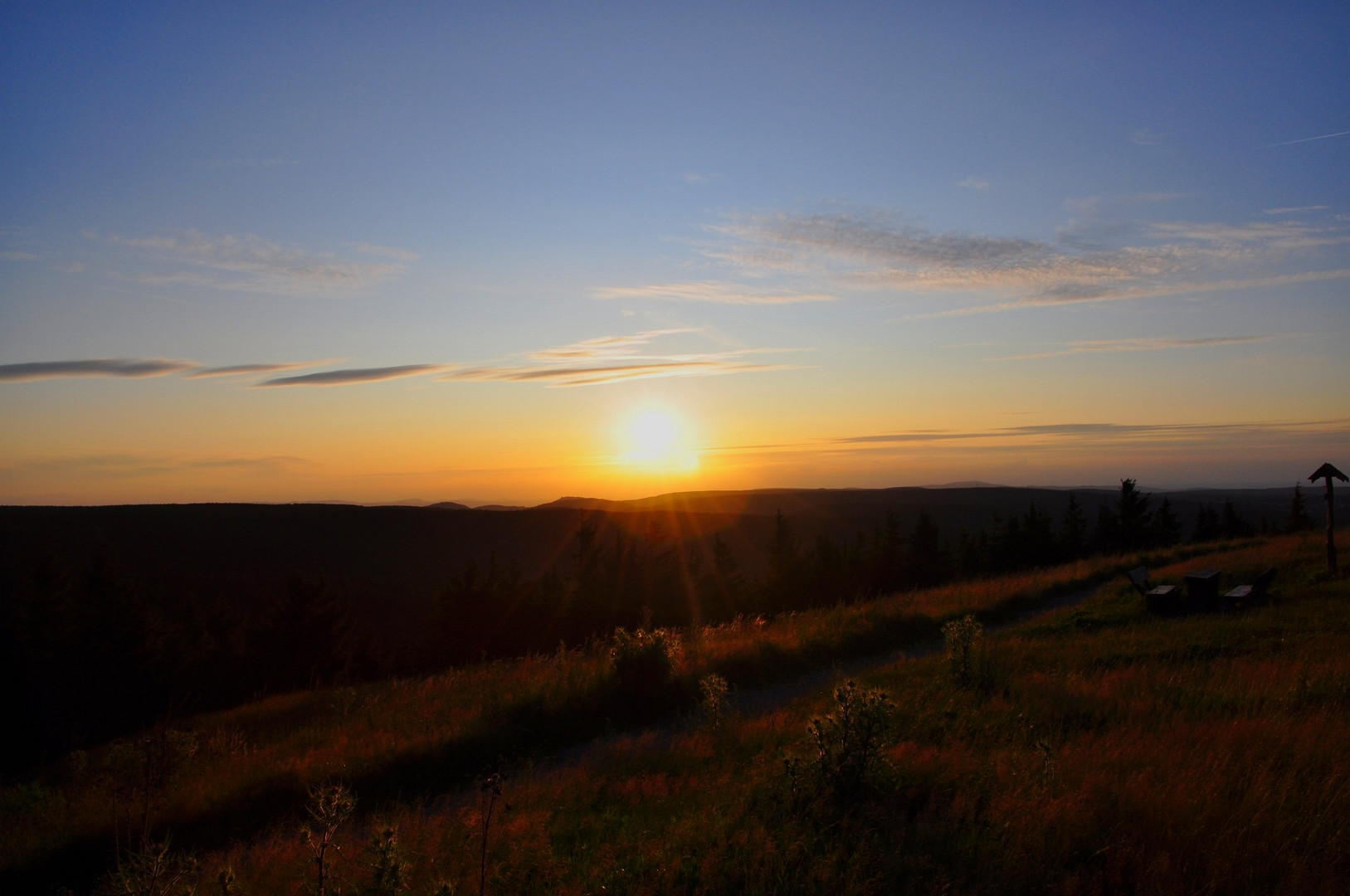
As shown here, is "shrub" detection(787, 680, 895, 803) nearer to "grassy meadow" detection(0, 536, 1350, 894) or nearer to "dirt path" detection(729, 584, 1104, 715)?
"grassy meadow" detection(0, 536, 1350, 894)

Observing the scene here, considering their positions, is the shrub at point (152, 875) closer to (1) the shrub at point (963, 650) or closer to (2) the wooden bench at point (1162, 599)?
(1) the shrub at point (963, 650)

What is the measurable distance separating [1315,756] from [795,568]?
144 feet

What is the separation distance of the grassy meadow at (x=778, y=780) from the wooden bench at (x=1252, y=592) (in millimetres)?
1372

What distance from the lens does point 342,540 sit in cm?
9938

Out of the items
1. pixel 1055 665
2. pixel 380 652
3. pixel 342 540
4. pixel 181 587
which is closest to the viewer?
pixel 1055 665

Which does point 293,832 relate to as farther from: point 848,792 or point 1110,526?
point 1110,526

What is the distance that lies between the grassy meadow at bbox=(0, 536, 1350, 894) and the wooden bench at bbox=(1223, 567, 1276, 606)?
4.50ft

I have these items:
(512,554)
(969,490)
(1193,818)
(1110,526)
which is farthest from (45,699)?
(969,490)

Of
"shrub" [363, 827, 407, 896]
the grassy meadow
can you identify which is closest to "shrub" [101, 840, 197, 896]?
the grassy meadow

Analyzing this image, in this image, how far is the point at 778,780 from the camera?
5691 millimetres

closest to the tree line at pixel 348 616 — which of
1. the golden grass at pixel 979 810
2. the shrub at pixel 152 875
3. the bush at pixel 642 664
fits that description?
the bush at pixel 642 664

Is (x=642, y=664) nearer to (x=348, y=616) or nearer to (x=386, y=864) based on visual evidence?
(x=386, y=864)

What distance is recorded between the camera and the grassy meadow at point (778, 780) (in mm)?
4535

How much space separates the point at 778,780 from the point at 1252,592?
13.0m
